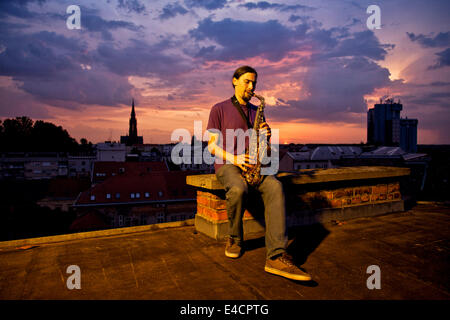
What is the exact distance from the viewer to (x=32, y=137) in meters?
82.4

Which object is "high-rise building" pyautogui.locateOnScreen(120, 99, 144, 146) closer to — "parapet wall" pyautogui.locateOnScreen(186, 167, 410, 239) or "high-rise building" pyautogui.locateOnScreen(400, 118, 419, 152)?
"high-rise building" pyautogui.locateOnScreen(400, 118, 419, 152)

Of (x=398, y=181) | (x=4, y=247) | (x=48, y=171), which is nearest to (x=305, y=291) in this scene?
(x=4, y=247)

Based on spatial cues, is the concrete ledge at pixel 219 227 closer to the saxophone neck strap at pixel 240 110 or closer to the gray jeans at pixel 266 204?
the gray jeans at pixel 266 204

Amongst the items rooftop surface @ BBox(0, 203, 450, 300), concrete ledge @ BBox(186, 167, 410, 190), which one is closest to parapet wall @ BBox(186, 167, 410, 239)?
concrete ledge @ BBox(186, 167, 410, 190)

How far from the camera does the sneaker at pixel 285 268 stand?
2.23 metres

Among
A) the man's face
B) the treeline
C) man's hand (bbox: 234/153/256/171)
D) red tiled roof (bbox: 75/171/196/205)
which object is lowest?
red tiled roof (bbox: 75/171/196/205)

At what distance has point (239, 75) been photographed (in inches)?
127

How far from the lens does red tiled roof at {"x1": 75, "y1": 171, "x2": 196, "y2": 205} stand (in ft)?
112

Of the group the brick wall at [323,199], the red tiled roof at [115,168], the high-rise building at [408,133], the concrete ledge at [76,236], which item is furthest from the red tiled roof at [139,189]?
the high-rise building at [408,133]

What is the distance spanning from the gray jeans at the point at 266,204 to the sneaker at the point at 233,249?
5 centimetres

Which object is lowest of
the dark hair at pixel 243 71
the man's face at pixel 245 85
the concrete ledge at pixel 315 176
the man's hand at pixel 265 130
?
the concrete ledge at pixel 315 176

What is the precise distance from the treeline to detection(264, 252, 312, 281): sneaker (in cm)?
9384

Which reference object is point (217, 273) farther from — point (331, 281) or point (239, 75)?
point (239, 75)
